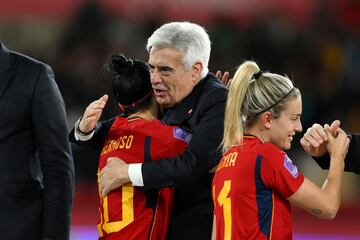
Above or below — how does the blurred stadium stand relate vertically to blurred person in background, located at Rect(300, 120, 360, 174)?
below

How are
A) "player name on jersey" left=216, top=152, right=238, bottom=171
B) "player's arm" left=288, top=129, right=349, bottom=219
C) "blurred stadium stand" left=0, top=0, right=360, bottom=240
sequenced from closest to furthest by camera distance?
"player's arm" left=288, top=129, right=349, bottom=219 < "player name on jersey" left=216, top=152, right=238, bottom=171 < "blurred stadium stand" left=0, top=0, right=360, bottom=240

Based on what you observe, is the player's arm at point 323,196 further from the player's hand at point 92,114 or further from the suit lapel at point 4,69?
the suit lapel at point 4,69

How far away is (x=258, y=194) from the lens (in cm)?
366

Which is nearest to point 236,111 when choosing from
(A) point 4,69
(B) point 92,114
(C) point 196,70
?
(C) point 196,70

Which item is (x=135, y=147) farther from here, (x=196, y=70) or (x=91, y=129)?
(x=196, y=70)

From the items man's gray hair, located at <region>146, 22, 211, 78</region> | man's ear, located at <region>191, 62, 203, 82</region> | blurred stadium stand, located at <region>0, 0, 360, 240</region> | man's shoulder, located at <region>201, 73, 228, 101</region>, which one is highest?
man's gray hair, located at <region>146, 22, 211, 78</region>

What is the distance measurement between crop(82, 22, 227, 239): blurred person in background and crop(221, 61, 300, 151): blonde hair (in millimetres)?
224

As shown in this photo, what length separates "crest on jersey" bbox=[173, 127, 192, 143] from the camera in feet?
13.4

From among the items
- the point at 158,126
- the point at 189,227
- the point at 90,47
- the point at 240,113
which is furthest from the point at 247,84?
the point at 90,47

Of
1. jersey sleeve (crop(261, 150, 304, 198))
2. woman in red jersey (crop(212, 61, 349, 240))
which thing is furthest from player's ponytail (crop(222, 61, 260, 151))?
jersey sleeve (crop(261, 150, 304, 198))

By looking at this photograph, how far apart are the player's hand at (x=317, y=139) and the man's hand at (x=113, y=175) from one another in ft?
2.61

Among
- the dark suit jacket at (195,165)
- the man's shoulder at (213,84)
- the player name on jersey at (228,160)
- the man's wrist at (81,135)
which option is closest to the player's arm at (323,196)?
the player name on jersey at (228,160)

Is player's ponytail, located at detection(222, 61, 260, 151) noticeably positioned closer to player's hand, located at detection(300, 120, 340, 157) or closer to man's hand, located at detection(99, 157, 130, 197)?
player's hand, located at detection(300, 120, 340, 157)

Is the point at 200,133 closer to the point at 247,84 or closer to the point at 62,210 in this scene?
the point at 247,84
